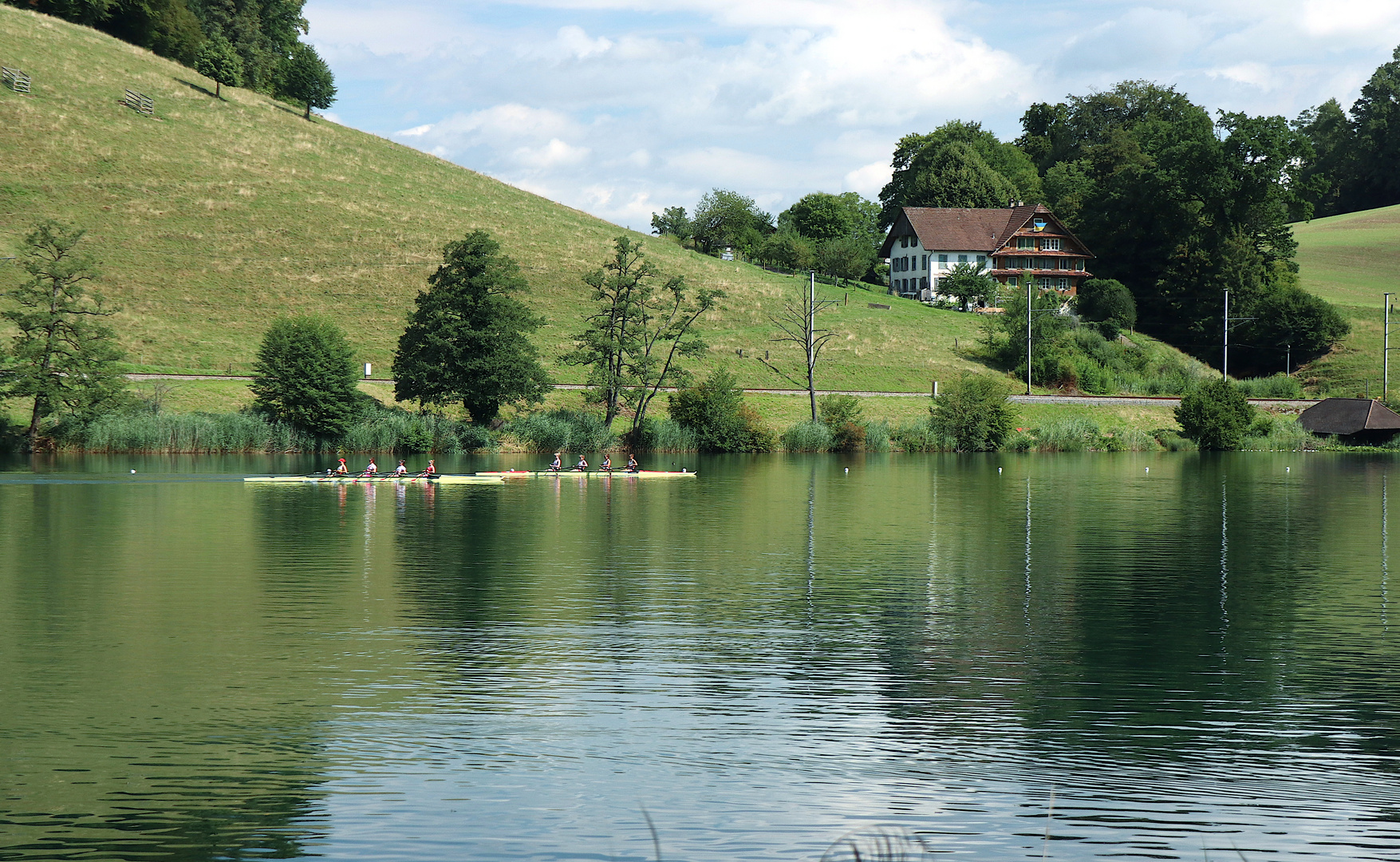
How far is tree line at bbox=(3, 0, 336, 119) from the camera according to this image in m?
143

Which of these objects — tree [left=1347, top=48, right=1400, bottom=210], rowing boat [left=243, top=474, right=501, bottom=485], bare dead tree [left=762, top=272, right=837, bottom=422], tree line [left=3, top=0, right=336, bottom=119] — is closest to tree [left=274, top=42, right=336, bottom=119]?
tree line [left=3, top=0, right=336, bottom=119]

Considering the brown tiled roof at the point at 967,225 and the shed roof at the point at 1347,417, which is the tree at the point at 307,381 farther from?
the brown tiled roof at the point at 967,225

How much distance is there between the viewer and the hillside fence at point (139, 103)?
4985 inches

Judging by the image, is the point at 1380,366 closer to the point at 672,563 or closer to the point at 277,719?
the point at 672,563

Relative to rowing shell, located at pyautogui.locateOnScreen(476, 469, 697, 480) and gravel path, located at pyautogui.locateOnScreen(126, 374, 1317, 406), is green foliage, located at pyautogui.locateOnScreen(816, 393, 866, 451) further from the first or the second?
rowing shell, located at pyautogui.locateOnScreen(476, 469, 697, 480)

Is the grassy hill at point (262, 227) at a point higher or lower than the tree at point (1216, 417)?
higher

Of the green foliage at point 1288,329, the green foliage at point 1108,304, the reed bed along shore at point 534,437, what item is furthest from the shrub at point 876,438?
the green foliage at point 1288,329

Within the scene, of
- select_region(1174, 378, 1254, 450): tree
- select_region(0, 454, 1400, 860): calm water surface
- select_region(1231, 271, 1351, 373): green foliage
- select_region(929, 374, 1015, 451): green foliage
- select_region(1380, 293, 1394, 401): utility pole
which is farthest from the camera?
select_region(1231, 271, 1351, 373): green foliage

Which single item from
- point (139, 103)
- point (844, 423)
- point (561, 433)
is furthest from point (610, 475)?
point (139, 103)

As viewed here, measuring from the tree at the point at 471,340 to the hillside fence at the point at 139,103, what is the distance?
70.5 meters

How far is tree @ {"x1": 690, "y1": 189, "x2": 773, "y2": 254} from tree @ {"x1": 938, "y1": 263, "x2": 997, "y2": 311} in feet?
148

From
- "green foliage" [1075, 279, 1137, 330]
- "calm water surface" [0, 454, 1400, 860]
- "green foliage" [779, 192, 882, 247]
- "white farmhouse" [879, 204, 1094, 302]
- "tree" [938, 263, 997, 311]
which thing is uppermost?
"green foliage" [779, 192, 882, 247]

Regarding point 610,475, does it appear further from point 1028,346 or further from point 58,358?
point 1028,346

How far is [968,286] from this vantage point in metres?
133
